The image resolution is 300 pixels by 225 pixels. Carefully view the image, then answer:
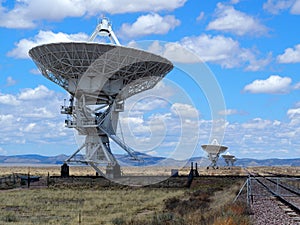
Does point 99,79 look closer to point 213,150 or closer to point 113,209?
point 113,209

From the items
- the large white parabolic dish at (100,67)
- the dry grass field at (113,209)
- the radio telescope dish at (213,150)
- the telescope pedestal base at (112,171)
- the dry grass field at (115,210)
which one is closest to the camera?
the dry grass field at (115,210)

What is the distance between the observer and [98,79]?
140 feet

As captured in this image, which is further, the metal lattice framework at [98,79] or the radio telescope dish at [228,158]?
the radio telescope dish at [228,158]

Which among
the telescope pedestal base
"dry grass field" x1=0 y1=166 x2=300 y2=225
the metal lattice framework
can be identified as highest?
the metal lattice framework

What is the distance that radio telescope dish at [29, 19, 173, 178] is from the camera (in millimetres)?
39000

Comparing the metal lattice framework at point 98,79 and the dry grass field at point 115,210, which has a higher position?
the metal lattice framework at point 98,79

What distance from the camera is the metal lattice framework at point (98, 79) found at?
39000 millimetres

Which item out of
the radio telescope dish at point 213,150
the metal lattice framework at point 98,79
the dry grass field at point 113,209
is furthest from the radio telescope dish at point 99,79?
the radio telescope dish at point 213,150

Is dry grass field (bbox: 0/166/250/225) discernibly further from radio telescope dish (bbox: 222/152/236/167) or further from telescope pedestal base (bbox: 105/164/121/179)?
radio telescope dish (bbox: 222/152/236/167)

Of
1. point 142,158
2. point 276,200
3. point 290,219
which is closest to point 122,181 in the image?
point 142,158

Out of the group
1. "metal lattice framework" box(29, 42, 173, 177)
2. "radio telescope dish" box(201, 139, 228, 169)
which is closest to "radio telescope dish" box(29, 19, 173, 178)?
"metal lattice framework" box(29, 42, 173, 177)

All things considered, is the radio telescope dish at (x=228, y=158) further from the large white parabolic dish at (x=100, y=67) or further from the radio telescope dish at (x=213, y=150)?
the large white parabolic dish at (x=100, y=67)

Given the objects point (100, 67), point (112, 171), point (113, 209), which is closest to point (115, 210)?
point (113, 209)

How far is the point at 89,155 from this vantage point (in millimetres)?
46656
